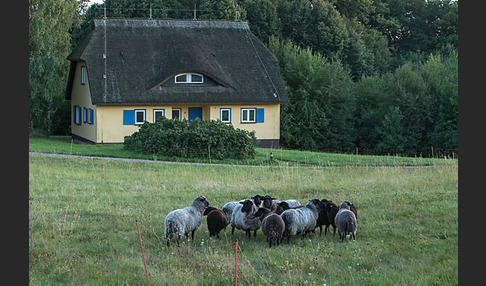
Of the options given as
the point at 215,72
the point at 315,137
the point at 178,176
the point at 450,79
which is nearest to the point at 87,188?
the point at 178,176

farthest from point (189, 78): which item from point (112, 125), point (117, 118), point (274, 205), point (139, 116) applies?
point (274, 205)

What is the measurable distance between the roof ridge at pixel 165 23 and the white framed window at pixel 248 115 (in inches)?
299

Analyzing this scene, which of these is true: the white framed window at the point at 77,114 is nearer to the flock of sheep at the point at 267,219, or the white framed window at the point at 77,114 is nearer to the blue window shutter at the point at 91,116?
the blue window shutter at the point at 91,116

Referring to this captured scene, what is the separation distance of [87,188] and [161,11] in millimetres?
40477

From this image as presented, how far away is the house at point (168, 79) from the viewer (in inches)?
1580

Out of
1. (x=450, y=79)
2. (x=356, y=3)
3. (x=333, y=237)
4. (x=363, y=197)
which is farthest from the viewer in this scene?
(x=356, y=3)

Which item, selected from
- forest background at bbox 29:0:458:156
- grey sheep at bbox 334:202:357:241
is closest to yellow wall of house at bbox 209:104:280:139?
forest background at bbox 29:0:458:156

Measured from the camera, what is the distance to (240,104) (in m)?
42.2

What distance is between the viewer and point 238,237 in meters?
13.2

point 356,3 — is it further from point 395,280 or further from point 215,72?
point 395,280

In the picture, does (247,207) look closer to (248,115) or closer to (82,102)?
(248,115)

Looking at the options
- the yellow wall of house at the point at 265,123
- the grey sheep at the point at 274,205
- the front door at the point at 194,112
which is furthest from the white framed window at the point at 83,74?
the grey sheep at the point at 274,205

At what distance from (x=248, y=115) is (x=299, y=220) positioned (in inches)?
1198

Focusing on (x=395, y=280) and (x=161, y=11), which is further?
(x=161, y=11)
